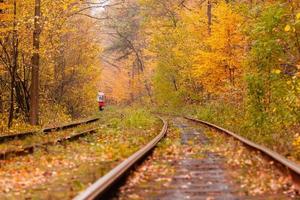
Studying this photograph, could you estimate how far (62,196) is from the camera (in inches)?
278

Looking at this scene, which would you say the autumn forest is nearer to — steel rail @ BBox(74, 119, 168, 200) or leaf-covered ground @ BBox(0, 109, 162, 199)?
leaf-covered ground @ BBox(0, 109, 162, 199)

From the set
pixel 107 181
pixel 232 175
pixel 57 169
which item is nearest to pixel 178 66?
pixel 57 169

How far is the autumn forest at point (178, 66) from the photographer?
49.4 ft

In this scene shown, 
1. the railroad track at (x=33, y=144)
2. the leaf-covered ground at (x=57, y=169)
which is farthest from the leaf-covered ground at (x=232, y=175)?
the railroad track at (x=33, y=144)

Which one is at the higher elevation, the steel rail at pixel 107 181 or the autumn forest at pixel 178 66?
the autumn forest at pixel 178 66

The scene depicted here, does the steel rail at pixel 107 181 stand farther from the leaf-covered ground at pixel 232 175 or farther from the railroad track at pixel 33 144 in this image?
the railroad track at pixel 33 144

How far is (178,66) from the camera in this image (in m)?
45.9

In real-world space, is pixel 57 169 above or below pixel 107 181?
below

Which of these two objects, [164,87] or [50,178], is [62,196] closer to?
[50,178]

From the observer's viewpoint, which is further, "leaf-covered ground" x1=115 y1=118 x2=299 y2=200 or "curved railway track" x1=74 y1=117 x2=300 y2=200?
"leaf-covered ground" x1=115 y1=118 x2=299 y2=200

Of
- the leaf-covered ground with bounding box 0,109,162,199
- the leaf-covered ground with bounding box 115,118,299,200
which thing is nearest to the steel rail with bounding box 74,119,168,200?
the leaf-covered ground with bounding box 115,118,299,200

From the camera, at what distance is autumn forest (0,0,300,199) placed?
15055 mm

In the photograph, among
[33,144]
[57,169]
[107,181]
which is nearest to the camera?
[107,181]

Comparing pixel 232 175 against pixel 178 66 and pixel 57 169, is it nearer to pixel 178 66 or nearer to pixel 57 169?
pixel 57 169
